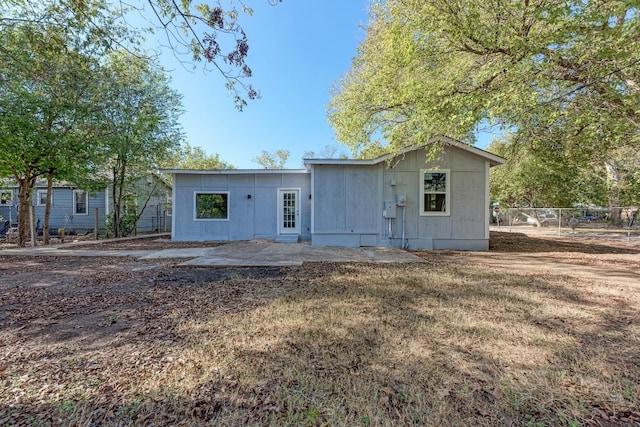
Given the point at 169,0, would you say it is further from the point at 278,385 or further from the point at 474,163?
the point at 474,163

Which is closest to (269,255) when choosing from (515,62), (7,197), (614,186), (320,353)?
(320,353)

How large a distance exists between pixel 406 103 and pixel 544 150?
20.0ft

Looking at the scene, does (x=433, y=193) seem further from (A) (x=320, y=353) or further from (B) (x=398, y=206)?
(A) (x=320, y=353)

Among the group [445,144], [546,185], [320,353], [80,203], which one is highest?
[546,185]

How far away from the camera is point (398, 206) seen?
903cm

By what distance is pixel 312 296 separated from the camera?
13.3 ft

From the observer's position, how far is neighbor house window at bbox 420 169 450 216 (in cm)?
895

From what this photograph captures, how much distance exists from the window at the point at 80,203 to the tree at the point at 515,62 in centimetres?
1672

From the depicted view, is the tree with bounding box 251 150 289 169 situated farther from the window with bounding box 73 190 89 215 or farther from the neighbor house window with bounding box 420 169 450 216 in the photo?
the neighbor house window with bounding box 420 169 450 216

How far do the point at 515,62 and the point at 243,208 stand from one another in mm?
9244

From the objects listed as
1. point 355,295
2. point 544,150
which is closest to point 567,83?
point 544,150

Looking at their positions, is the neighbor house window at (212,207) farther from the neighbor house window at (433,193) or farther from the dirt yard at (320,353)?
the neighbor house window at (433,193)

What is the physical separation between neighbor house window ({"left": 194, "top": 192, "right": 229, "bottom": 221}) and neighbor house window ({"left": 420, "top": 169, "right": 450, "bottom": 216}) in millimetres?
7293

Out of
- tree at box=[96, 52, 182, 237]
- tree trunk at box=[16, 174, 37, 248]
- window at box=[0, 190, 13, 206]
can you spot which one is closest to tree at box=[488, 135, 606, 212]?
tree at box=[96, 52, 182, 237]
